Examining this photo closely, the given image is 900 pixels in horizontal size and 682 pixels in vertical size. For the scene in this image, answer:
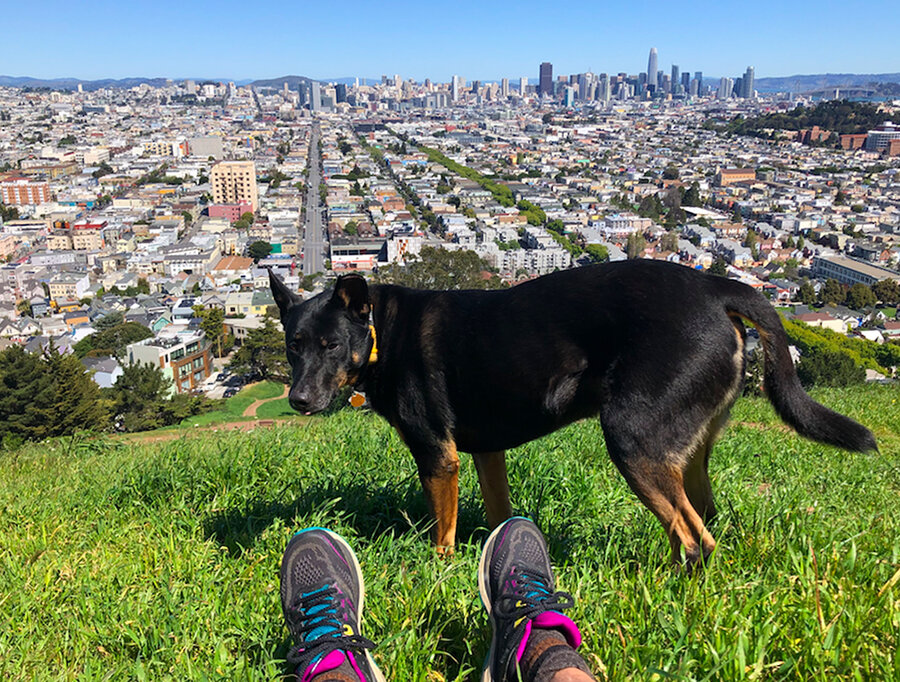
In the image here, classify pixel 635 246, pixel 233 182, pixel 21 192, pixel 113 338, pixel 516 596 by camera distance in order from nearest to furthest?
pixel 516 596 → pixel 113 338 → pixel 635 246 → pixel 21 192 → pixel 233 182

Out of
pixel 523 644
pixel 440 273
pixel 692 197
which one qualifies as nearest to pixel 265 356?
pixel 440 273

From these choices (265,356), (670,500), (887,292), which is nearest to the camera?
(670,500)

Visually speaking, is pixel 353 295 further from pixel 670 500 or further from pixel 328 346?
pixel 670 500

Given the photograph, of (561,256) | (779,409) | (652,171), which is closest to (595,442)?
(779,409)

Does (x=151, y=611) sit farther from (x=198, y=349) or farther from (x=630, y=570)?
(x=198, y=349)

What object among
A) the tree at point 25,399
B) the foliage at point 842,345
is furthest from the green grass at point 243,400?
the foliage at point 842,345

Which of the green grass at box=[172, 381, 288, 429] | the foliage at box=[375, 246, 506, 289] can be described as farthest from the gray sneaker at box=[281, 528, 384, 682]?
the foliage at box=[375, 246, 506, 289]

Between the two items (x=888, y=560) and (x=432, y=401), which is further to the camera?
(x=432, y=401)

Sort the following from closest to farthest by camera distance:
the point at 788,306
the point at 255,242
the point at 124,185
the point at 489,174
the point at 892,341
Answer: the point at 892,341, the point at 788,306, the point at 255,242, the point at 124,185, the point at 489,174
